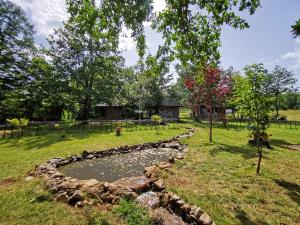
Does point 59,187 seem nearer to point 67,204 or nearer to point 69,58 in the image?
point 67,204

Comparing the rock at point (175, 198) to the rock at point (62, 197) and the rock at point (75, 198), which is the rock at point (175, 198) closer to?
the rock at point (75, 198)

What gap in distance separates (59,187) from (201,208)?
404cm

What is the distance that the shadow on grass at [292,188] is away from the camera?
5219 mm

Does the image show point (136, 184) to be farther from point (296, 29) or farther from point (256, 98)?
point (296, 29)

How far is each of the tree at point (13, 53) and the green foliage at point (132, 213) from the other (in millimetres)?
22585

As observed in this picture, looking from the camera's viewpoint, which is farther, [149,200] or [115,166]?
[115,166]

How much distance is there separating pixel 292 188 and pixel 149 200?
15.1ft

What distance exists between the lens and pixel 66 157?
9344 millimetres

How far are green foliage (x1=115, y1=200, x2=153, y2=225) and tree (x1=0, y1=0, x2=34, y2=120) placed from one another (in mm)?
22585

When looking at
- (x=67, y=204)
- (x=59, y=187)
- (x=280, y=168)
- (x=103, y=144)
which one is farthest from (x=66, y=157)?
(x=280, y=168)

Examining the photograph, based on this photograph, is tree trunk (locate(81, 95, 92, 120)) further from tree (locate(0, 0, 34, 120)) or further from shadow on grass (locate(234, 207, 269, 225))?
shadow on grass (locate(234, 207, 269, 225))

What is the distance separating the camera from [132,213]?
13.8 feet

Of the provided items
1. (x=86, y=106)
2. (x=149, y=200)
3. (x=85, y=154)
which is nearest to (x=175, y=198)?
(x=149, y=200)

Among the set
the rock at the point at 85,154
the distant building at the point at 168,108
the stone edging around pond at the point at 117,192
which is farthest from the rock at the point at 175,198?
the distant building at the point at 168,108
